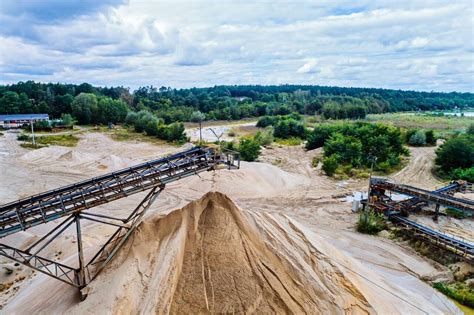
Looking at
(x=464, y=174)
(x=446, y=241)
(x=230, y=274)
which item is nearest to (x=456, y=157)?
(x=464, y=174)

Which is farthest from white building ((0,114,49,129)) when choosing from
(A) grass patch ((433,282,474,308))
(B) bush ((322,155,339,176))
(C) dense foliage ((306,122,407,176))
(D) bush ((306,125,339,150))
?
(A) grass patch ((433,282,474,308))

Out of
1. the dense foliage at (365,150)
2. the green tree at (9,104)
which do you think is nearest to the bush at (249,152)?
the dense foliage at (365,150)

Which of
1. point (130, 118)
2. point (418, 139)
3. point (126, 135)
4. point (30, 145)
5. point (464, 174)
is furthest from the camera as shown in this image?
point (130, 118)

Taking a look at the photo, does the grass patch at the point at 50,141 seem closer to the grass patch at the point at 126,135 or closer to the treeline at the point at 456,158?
the grass patch at the point at 126,135

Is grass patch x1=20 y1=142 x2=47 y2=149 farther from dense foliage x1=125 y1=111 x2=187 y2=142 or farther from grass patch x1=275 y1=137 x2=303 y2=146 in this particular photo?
grass patch x1=275 y1=137 x2=303 y2=146

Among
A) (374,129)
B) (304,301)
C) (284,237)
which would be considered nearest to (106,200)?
(284,237)

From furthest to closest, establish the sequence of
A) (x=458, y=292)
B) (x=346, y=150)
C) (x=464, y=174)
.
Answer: (x=346, y=150) < (x=464, y=174) < (x=458, y=292)

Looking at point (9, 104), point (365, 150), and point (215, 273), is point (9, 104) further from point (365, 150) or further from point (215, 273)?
point (215, 273)

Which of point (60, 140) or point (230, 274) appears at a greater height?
point (230, 274)
